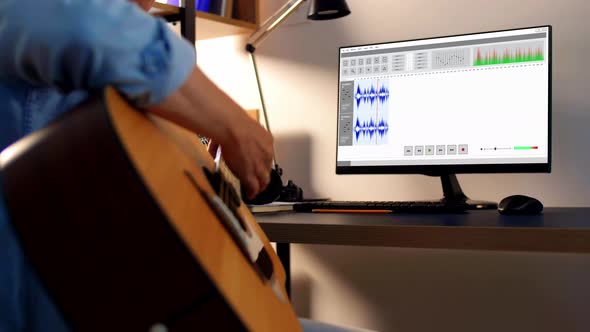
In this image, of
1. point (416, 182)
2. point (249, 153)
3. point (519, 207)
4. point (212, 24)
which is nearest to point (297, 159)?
point (416, 182)

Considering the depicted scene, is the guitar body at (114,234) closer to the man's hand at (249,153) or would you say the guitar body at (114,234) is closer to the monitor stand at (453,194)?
the man's hand at (249,153)

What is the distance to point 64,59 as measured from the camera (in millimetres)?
536

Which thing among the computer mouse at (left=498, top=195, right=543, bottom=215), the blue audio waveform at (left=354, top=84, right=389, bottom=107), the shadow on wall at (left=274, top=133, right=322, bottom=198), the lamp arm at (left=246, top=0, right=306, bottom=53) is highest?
the lamp arm at (left=246, top=0, right=306, bottom=53)

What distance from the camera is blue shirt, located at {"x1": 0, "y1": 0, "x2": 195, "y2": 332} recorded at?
1.72ft

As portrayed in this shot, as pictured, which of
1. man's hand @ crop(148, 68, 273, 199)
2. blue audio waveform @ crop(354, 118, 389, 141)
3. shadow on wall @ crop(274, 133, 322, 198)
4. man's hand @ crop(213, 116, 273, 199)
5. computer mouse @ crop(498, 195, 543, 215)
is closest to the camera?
man's hand @ crop(148, 68, 273, 199)

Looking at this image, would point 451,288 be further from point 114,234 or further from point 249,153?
point 114,234

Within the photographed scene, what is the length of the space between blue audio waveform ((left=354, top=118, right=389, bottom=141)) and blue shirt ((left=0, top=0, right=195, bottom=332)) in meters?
1.19

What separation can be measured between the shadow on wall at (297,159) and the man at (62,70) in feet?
4.87

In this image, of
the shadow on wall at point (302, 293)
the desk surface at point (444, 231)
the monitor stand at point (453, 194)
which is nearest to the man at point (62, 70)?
the desk surface at point (444, 231)

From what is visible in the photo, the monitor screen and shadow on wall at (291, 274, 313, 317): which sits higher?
the monitor screen

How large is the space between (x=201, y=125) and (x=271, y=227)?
0.57 m

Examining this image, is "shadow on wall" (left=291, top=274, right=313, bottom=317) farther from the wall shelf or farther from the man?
the man

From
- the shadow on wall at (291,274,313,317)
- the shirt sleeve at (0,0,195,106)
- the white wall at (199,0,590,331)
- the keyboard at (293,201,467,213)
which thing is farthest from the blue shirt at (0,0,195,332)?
the shadow on wall at (291,274,313,317)

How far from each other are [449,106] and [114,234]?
129cm
